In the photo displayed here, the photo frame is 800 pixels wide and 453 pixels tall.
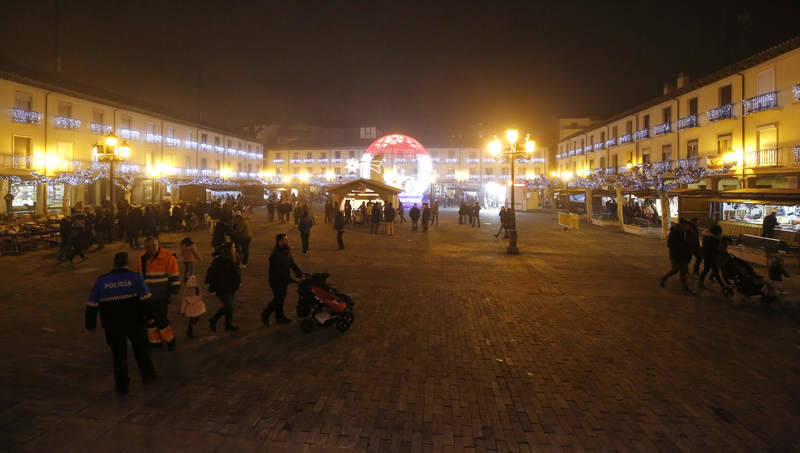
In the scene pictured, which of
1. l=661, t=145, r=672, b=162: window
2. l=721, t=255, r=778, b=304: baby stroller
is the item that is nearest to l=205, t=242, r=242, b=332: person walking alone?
l=721, t=255, r=778, b=304: baby stroller

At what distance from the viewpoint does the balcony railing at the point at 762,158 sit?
20.2 metres

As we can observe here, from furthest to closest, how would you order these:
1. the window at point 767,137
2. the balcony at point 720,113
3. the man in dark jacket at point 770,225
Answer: the balcony at point 720,113 → the window at point 767,137 → the man in dark jacket at point 770,225

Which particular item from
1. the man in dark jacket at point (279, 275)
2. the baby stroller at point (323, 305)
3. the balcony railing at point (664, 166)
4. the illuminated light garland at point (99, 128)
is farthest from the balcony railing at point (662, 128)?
the illuminated light garland at point (99, 128)

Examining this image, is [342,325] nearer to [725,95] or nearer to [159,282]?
[159,282]

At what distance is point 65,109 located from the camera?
30.8 meters

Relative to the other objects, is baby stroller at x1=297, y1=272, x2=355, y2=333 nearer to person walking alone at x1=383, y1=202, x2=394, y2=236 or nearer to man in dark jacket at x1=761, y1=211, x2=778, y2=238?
person walking alone at x1=383, y1=202, x2=394, y2=236

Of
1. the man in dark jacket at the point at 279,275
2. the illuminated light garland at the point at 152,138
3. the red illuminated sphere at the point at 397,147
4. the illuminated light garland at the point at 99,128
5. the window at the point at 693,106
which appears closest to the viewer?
the man in dark jacket at the point at 279,275

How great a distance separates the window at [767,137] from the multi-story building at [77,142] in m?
30.2

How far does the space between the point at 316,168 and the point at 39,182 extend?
3842 cm

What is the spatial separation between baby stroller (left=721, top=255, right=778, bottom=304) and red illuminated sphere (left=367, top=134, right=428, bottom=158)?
25.9m

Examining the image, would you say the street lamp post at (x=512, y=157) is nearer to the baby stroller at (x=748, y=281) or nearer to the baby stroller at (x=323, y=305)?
the baby stroller at (x=748, y=281)

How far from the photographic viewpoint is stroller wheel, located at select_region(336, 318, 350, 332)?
6.57m

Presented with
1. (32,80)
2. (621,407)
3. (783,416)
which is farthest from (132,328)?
(32,80)

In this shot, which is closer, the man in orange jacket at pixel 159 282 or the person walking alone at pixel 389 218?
the man in orange jacket at pixel 159 282
